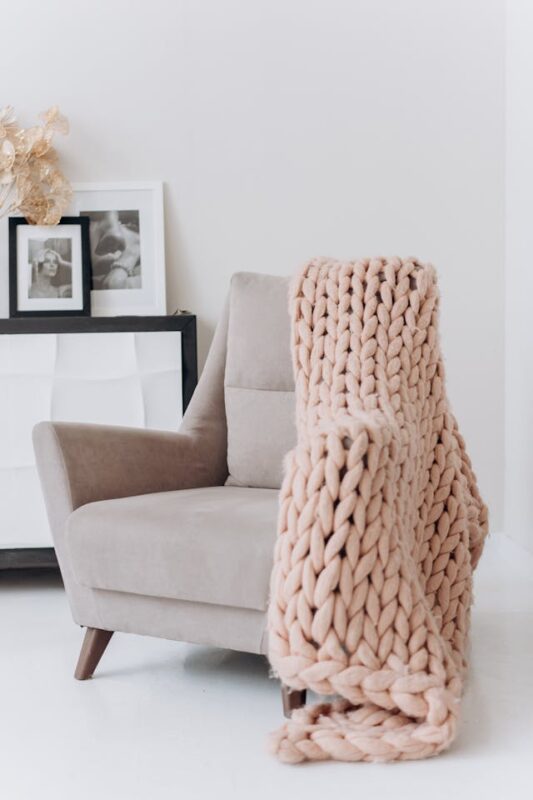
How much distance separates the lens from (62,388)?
116 inches

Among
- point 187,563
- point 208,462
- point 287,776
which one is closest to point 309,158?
point 208,462

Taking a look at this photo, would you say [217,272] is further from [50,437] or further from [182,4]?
[50,437]

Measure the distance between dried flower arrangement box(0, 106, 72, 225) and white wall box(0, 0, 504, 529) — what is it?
0.26 ft

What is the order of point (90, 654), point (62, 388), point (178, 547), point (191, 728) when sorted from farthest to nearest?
point (62, 388), point (90, 654), point (178, 547), point (191, 728)

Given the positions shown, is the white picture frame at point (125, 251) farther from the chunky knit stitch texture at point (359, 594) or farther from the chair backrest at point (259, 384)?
the chunky knit stitch texture at point (359, 594)

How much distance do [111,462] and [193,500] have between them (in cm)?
23

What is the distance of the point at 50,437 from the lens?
7.02 feet

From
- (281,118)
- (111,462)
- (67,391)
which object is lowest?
(111,462)

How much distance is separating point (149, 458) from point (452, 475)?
2.42 feet

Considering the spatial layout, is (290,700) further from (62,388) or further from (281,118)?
(281,118)

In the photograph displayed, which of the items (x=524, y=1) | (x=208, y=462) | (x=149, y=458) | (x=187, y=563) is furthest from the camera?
(x=524, y=1)

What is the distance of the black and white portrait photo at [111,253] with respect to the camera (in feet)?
10.6

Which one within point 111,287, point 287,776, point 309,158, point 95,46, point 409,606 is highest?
point 95,46

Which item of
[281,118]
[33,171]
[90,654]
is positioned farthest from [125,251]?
[90,654]
